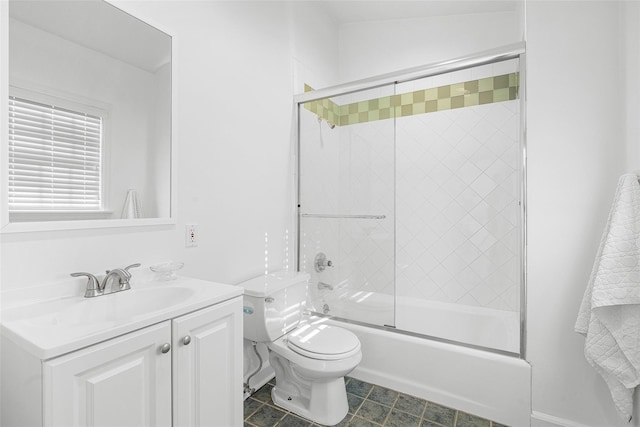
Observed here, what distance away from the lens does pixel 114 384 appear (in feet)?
2.90

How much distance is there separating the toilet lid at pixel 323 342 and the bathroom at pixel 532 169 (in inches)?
19.5

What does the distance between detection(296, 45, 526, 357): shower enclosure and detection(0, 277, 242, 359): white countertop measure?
4.04ft

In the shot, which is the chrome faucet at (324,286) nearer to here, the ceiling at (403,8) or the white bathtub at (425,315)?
the white bathtub at (425,315)

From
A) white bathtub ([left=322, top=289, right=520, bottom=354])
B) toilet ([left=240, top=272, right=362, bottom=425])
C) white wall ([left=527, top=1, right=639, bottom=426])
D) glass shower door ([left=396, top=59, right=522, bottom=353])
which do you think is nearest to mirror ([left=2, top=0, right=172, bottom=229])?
toilet ([left=240, top=272, right=362, bottom=425])

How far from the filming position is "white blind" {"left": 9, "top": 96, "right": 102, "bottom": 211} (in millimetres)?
1092

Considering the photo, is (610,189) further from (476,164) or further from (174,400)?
(174,400)

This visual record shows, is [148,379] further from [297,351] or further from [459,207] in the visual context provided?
[459,207]

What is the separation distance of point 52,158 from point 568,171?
225 cm

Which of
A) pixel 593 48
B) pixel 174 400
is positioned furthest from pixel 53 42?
pixel 593 48

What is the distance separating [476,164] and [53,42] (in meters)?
2.58

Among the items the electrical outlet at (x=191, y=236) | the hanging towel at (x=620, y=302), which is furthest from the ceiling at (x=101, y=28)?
the hanging towel at (x=620, y=302)

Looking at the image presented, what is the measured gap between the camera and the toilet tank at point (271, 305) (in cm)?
172

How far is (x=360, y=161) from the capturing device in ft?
8.33

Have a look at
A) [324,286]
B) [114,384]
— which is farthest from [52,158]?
[324,286]
